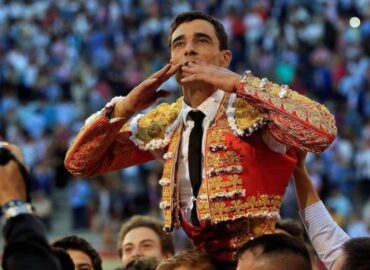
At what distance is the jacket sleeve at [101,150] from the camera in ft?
13.8

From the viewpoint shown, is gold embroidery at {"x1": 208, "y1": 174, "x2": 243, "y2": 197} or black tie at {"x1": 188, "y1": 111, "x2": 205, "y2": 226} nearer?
gold embroidery at {"x1": 208, "y1": 174, "x2": 243, "y2": 197}

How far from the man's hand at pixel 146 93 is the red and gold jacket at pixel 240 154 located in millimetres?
95

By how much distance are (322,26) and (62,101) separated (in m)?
4.24

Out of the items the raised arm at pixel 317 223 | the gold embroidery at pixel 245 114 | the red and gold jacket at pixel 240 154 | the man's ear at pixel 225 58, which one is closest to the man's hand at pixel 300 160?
the raised arm at pixel 317 223

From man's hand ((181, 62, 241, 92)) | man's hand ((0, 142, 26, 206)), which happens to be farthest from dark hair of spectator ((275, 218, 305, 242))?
man's hand ((0, 142, 26, 206))

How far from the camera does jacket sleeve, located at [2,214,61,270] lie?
2.58 meters

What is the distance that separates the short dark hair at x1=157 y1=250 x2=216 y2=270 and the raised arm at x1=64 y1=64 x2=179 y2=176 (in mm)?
502

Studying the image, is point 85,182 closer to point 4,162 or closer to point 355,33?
point 355,33

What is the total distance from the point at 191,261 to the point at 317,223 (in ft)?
1.94

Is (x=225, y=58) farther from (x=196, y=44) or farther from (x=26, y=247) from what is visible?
(x=26, y=247)

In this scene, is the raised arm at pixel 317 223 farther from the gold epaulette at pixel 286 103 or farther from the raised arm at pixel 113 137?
the raised arm at pixel 113 137

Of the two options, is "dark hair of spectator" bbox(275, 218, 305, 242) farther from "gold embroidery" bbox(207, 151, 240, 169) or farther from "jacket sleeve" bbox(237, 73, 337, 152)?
"jacket sleeve" bbox(237, 73, 337, 152)

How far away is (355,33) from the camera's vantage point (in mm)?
16312

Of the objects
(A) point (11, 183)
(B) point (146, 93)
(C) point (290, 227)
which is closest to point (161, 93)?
(B) point (146, 93)
